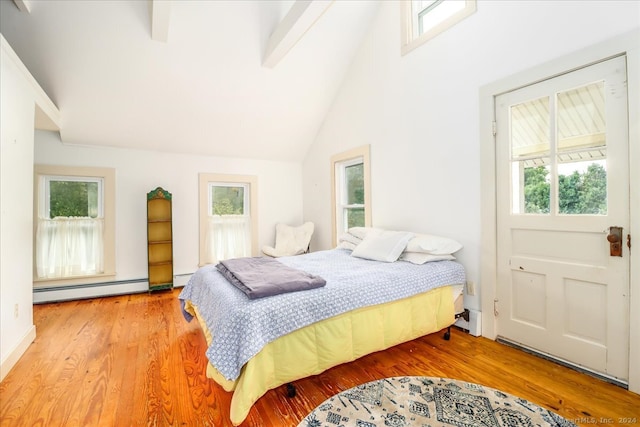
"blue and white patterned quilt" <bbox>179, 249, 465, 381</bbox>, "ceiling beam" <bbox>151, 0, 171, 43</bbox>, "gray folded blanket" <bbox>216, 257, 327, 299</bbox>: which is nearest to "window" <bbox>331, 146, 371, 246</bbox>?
"blue and white patterned quilt" <bbox>179, 249, 465, 381</bbox>

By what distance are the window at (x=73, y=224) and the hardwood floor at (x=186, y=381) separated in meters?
1.26

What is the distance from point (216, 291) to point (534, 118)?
262cm

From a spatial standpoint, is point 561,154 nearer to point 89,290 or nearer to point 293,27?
point 293,27

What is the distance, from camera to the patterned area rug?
1.44m

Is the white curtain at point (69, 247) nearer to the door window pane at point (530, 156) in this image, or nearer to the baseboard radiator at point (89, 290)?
the baseboard radiator at point (89, 290)

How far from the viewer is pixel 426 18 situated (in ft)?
9.72

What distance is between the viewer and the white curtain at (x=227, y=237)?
4.48 meters

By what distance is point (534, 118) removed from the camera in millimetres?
2111

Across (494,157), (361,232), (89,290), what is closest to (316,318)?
(361,232)

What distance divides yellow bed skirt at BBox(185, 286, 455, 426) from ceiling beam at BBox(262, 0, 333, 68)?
2.43 meters

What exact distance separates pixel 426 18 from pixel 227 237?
157 inches

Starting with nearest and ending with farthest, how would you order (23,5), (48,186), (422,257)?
(23,5)
(422,257)
(48,186)

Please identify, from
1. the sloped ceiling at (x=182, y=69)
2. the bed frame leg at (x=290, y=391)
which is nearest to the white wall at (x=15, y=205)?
the sloped ceiling at (x=182, y=69)

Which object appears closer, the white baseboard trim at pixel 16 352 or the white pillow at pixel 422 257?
the white baseboard trim at pixel 16 352
